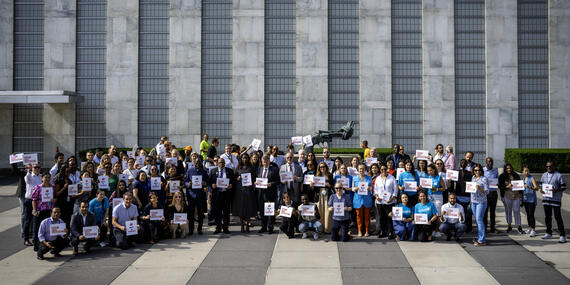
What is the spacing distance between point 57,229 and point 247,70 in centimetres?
1947

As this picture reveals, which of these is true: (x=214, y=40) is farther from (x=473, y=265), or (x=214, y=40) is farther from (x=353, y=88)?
(x=473, y=265)

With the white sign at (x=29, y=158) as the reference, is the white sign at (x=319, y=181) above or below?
below

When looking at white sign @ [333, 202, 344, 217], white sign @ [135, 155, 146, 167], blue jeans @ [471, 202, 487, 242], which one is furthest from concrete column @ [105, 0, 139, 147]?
blue jeans @ [471, 202, 487, 242]

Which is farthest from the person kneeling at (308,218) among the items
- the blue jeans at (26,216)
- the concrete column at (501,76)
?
the concrete column at (501,76)

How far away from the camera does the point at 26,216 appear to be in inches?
523

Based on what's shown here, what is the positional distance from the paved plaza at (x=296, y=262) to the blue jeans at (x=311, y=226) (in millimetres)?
318

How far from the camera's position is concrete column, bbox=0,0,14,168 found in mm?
30359

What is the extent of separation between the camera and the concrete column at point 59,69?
30.2 meters

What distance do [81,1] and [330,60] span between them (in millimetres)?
15137

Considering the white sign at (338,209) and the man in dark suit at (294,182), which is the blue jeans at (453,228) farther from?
the man in dark suit at (294,182)

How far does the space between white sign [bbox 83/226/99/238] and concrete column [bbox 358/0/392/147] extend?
1983 cm

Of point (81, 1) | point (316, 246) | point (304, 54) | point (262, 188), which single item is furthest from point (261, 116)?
point (316, 246)

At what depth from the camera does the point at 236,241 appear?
13.9m

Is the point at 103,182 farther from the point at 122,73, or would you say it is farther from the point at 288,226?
the point at 122,73
